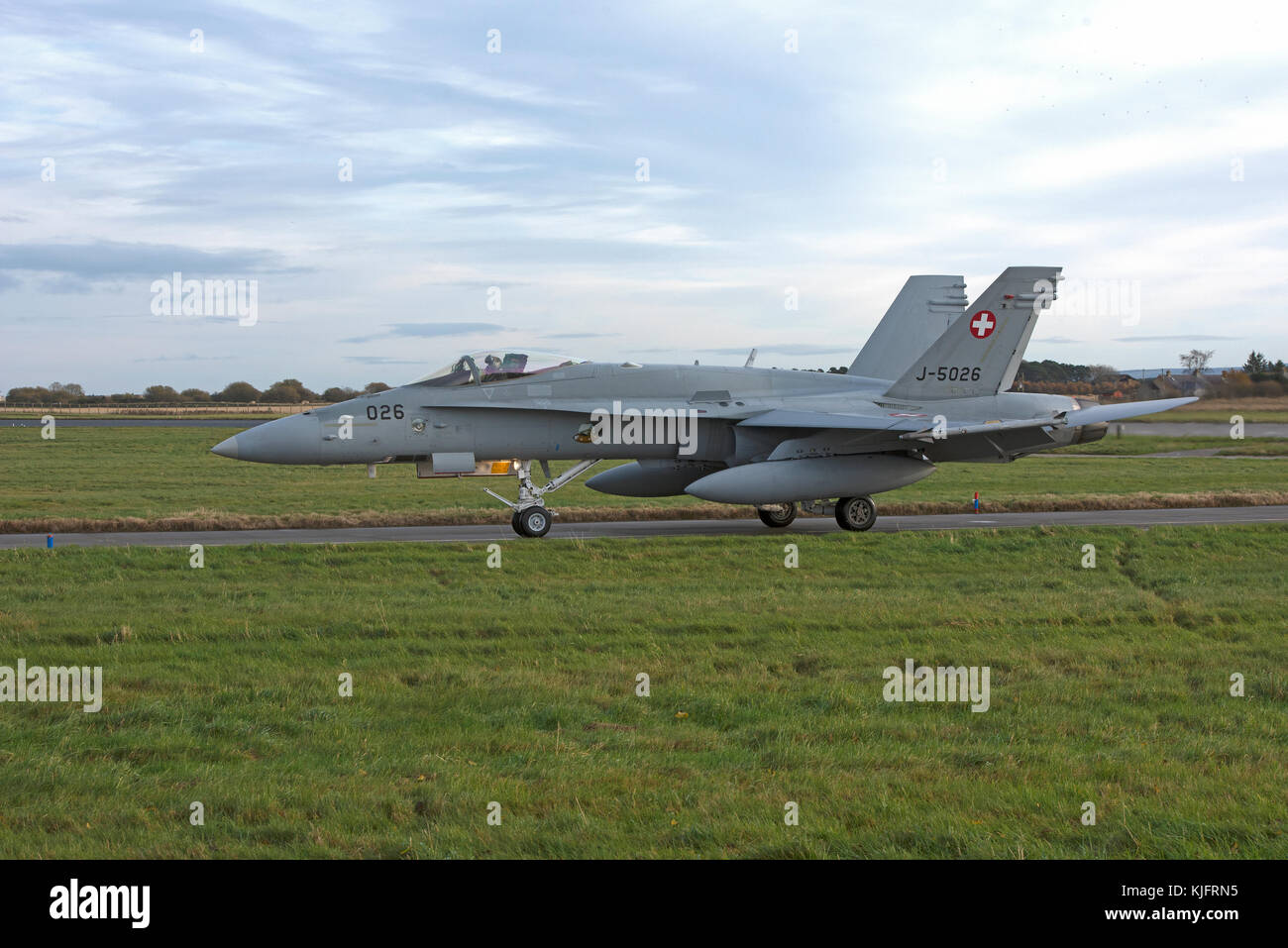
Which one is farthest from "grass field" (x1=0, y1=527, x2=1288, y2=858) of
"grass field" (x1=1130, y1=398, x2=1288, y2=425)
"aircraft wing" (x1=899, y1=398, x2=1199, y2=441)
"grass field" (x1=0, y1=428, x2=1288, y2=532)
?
"grass field" (x1=1130, y1=398, x2=1288, y2=425)

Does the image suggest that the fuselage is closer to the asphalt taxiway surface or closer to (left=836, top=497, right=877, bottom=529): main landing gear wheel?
(left=836, top=497, right=877, bottom=529): main landing gear wheel

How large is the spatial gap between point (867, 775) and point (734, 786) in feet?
2.89

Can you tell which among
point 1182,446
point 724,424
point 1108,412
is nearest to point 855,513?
point 724,424

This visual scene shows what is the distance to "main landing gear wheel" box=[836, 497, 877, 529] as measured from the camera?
2178cm

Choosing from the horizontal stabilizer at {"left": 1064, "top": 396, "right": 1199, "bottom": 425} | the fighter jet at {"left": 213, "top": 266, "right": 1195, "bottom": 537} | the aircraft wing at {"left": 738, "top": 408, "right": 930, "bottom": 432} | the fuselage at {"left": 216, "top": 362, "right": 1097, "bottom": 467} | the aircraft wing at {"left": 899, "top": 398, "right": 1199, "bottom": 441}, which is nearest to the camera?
the fuselage at {"left": 216, "top": 362, "right": 1097, "bottom": 467}

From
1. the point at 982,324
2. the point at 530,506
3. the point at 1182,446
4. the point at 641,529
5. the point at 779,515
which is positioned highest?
the point at 982,324

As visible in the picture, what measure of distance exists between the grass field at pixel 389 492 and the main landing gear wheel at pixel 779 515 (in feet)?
8.08

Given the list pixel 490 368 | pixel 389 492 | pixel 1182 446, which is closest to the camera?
pixel 490 368

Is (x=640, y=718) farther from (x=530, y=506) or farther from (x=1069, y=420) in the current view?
(x=1069, y=420)

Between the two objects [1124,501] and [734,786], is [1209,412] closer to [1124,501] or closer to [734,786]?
[1124,501]

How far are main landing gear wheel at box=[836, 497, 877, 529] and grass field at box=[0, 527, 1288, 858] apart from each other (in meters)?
5.41

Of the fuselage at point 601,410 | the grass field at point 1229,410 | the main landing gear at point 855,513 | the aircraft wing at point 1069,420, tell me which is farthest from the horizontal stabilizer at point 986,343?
the grass field at point 1229,410

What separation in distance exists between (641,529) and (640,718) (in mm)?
13586

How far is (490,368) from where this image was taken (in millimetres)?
20375
